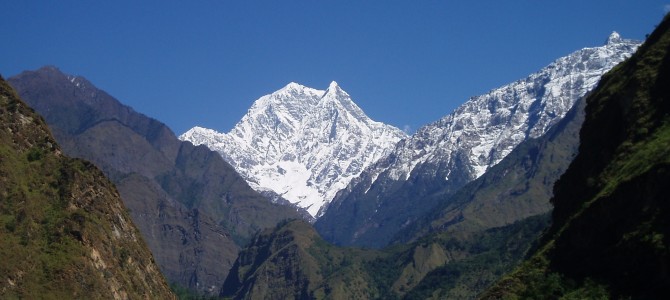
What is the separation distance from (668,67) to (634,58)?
15367mm

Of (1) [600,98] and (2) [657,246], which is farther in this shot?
(1) [600,98]

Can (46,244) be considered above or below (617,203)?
above

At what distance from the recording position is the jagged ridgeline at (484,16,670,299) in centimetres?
10673

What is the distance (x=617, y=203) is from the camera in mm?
116500

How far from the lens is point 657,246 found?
10294 centimetres

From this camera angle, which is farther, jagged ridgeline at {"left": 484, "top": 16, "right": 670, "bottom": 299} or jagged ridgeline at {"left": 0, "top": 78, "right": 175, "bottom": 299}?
jagged ridgeline at {"left": 0, "top": 78, "right": 175, "bottom": 299}

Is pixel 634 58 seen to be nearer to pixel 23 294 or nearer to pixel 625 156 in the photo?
pixel 625 156

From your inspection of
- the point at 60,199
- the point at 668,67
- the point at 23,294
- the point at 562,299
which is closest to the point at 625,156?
the point at 668,67

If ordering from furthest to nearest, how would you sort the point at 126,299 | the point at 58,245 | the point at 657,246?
the point at 126,299 → the point at 58,245 → the point at 657,246

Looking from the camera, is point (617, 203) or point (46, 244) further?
point (46, 244)

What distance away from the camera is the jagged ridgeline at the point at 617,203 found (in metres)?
107

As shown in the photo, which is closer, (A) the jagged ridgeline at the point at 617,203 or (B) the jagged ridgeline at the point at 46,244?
(A) the jagged ridgeline at the point at 617,203

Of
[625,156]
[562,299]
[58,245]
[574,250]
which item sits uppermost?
[58,245]

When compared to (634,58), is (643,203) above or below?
Result: below
